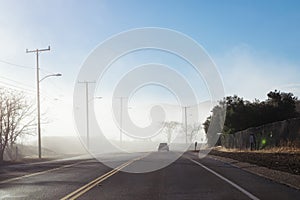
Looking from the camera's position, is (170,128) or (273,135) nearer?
(273,135)

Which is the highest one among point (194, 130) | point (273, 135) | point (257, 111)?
point (257, 111)

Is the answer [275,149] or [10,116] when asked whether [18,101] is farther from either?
[275,149]

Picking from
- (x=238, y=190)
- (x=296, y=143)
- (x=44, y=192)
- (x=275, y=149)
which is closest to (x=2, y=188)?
(x=44, y=192)

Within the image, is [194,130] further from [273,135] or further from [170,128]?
[273,135]

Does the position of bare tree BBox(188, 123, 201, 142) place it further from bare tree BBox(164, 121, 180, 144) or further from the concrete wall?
the concrete wall

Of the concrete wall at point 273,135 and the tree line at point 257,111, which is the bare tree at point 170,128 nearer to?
the tree line at point 257,111

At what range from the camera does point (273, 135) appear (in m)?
40.0

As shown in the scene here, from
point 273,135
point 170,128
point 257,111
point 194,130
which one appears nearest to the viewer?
point 273,135

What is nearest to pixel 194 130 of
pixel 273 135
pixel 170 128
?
pixel 170 128

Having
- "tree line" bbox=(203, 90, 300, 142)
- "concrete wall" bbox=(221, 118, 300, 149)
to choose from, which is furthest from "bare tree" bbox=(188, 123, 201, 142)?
"concrete wall" bbox=(221, 118, 300, 149)

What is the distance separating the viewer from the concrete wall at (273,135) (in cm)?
3531

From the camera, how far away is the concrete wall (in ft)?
116

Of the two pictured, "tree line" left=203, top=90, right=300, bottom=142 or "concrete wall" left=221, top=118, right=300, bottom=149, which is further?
"tree line" left=203, top=90, right=300, bottom=142

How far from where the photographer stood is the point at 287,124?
121 feet
